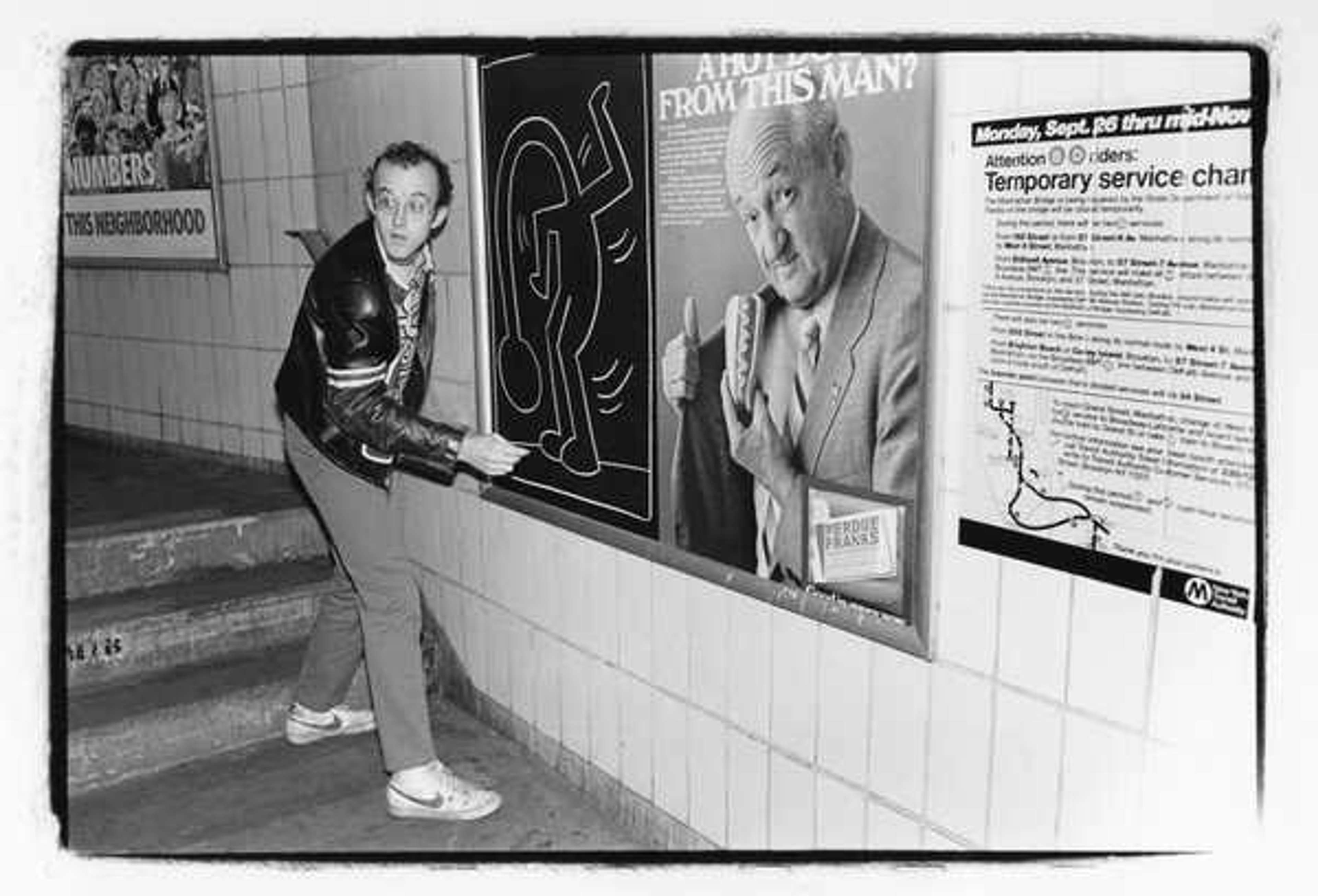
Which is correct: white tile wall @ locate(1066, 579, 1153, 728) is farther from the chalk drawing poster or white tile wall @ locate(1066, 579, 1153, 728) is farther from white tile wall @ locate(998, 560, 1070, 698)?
the chalk drawing poster

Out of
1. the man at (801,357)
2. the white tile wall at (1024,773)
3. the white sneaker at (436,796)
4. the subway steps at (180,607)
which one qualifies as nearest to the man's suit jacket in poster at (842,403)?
the man at (801,357)

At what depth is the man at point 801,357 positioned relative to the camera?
1734 millimetres

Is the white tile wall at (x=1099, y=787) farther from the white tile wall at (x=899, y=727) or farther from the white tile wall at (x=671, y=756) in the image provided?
the white tile wall at (x=671, y=756)

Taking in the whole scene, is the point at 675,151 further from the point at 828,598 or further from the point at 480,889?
the point at 480,889

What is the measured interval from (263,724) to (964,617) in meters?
1.70

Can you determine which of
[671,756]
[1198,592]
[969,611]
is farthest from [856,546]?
[671,756]

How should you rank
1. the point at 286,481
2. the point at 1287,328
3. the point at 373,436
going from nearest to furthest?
the point at 1287,328 < the point at 373,436 < the point at 286,481

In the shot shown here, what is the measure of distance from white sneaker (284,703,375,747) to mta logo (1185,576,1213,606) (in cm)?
171

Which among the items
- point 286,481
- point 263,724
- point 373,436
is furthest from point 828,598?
point 286,481

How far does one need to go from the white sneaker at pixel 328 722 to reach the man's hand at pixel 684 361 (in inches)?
40.1

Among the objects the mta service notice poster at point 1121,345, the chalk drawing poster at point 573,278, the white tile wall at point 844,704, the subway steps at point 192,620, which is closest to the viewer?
the mta service notice poster at point 1121,345

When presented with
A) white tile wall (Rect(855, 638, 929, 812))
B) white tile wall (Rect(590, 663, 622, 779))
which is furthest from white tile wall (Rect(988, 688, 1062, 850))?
white tile wall (Rect(590, 663, 622, 779))

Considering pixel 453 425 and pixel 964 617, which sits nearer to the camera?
pixel 964 617

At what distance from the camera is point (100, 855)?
1.85 m
